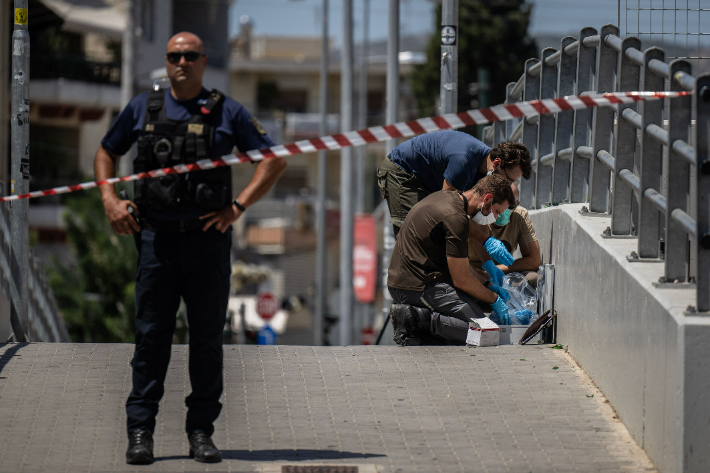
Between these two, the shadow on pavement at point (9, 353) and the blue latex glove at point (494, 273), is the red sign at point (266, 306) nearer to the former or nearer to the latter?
the blue latex glove at point (494, 273)

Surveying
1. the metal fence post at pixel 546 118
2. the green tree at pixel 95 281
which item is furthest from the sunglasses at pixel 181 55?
the green tree at pixel 95 281

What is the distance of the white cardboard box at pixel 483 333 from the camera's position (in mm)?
7254

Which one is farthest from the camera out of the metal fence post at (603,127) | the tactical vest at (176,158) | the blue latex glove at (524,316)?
the blue latex glove at (524,316)

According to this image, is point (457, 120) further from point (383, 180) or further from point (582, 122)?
point (383, 180)

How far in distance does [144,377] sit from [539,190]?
519cm

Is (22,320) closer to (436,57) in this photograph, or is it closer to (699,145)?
(699,145)

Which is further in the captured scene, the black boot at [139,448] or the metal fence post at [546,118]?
the metal fence post at [546,118]

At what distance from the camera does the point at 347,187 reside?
21.1 metres

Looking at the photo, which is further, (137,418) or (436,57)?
(436,57)

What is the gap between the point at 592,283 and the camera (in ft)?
20.5

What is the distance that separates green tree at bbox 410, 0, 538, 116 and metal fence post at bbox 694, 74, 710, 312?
4042 centimetres

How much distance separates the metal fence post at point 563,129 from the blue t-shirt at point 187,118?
388cm

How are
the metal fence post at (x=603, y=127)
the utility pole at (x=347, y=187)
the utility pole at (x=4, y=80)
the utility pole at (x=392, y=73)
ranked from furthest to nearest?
the utility pole at (x=347, y=187)
the utility pole at (x=4, y=80)
the utility pole at (x=392, y=73)
the metal fence post at (x=603, y=127)

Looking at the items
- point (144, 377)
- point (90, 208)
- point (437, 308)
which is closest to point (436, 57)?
point (90, 208)
